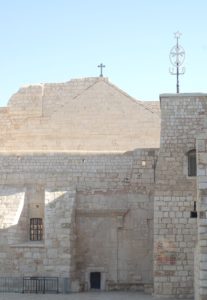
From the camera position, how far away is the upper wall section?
77.3 feet

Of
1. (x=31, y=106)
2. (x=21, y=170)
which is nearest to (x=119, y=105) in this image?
(x=31, y=106)

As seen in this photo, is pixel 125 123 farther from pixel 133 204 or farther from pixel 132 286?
pixel 132 286

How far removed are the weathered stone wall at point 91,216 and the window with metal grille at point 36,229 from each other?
333mm

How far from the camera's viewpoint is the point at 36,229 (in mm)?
19578

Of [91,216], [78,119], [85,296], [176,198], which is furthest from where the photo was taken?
[78,119]

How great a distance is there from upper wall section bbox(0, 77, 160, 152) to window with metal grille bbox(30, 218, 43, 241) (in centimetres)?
516

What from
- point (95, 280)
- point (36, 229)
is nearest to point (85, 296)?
point (95, 280)

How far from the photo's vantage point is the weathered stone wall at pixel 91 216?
60.0 feet

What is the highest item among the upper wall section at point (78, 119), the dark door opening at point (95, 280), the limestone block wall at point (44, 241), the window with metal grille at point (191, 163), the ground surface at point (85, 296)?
the upper wall section at point (78, 119)

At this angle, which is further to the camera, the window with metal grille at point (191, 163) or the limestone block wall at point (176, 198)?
the window with metal grille at point (191, 163)

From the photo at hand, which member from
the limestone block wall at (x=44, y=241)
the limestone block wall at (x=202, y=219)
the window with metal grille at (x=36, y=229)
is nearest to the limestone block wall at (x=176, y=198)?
the limestone block wall at (x=44, y=241)

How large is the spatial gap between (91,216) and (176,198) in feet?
11.0

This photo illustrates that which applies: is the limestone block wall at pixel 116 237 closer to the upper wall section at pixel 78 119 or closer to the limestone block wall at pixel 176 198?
the limestone block wall at pixel 176 198

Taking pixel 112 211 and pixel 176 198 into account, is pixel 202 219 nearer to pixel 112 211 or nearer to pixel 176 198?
pixel 176 198
